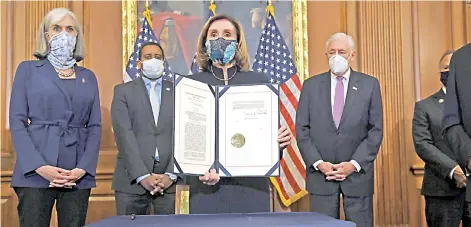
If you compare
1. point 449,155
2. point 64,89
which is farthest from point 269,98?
point 449,155

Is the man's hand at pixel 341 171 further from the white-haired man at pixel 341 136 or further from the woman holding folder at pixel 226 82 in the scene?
the woman holding folder at pixel 226 82

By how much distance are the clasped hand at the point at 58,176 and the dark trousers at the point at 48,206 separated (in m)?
0.07

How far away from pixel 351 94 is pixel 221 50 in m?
1.58

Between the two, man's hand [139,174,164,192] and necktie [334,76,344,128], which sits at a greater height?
necktie [334,76,344,128]

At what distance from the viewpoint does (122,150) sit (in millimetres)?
4098

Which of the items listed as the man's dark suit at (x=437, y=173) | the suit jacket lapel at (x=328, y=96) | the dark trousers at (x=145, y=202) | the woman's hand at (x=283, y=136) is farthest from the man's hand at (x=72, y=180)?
the man's dark suit at (x=437, y=173)

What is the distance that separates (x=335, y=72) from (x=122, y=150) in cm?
166

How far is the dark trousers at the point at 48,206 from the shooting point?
11.1ft

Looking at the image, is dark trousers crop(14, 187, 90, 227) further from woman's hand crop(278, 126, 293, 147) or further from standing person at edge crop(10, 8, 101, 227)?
woman's hand crop(278, 126, 293, 147)

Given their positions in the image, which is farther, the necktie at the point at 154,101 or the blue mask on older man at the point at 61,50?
the necktie at the point at 154,101

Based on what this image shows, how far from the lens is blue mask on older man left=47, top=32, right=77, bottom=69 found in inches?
144

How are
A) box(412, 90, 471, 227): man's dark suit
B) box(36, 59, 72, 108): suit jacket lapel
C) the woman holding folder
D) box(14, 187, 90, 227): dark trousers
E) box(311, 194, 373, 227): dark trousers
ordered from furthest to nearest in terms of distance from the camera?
box(412, 90, 471, 227): man's dark suit
box(311, 194, 373, 227): dark trousers
box(36, 59, 72, 108): suit jacket lapel
box(14, 187, 90, 227): dark trousers
the woman holding folder

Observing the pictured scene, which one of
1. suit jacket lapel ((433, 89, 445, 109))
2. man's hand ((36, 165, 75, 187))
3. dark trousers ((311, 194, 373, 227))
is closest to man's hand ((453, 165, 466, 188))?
suit jacket lapel ((433, 89, 445, 109))

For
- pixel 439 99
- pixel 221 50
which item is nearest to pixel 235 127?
pixel 221 50
